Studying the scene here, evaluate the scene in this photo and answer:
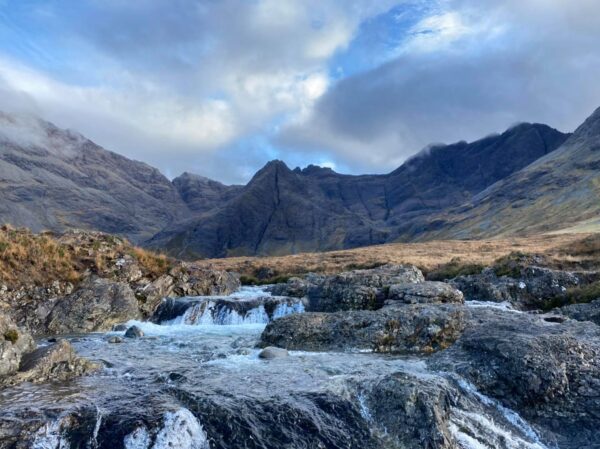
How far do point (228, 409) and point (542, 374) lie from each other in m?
10.6

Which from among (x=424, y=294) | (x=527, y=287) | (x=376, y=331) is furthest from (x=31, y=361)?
(x=527, y=287)

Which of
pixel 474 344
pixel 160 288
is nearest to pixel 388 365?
pixel 474 344

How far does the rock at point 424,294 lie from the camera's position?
95.8ft

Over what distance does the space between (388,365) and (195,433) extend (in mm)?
9411

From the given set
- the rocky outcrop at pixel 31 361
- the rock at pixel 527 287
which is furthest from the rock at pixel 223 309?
the rocky outcrop at pixel 31 361

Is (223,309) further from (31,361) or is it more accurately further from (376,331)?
(31,361)

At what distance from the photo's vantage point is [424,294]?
29.5 m

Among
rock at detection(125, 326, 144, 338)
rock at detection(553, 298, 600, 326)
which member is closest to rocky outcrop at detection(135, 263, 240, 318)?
rock at detection(125, 326, 144, 338)

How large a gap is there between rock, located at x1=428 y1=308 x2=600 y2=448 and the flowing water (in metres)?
0.68

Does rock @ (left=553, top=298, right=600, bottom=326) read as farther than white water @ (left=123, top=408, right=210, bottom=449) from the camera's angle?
Yes

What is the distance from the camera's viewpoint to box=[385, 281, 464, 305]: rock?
2919 centimetres

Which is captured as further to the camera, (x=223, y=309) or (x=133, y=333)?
(x=223, y=309)

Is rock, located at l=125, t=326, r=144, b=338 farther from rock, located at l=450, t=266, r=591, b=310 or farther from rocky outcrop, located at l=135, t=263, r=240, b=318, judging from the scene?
rock, located at l=450, t=266, r=591, b=310

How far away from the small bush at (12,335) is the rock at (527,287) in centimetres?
3383
